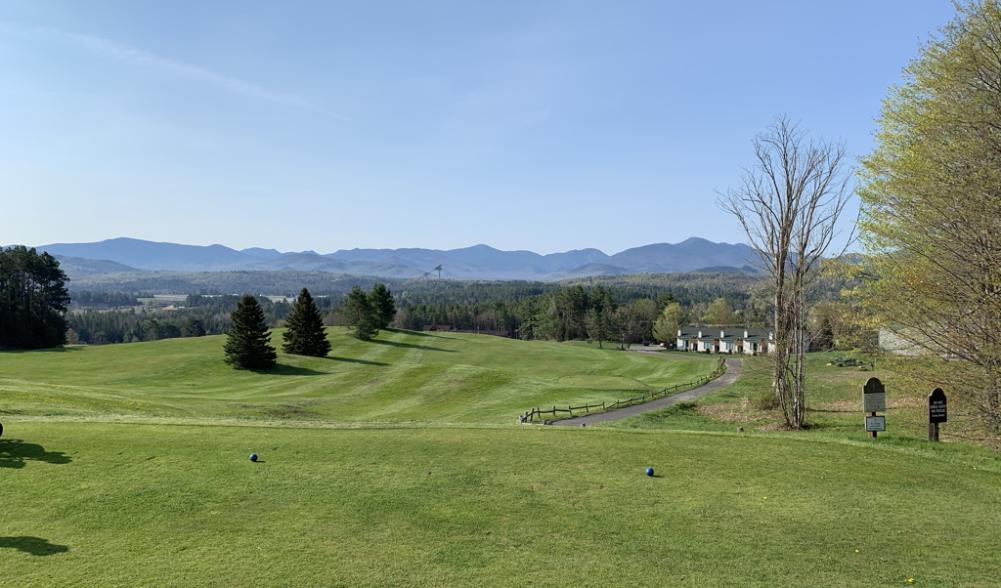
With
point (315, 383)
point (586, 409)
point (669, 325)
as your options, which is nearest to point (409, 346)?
point (315, 383)

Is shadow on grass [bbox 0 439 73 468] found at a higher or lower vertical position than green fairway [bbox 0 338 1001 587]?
higher

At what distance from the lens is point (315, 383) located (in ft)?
186

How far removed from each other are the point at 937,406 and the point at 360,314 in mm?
81431

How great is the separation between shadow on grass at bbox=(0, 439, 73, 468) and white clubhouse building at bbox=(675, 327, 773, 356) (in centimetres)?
12464

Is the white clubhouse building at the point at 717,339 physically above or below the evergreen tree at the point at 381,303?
below

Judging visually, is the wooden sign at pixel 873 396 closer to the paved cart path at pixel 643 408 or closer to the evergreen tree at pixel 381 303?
the paved cart path at pixel 643 408

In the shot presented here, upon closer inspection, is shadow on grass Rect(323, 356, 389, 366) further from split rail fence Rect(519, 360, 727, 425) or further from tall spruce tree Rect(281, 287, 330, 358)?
split rail fence Rect(519, 360, 727, 425)

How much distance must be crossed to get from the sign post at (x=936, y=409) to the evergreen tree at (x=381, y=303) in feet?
275

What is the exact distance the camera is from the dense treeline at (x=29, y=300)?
7775 cm

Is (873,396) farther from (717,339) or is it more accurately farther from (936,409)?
(717,339)

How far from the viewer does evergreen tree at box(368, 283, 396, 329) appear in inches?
3809

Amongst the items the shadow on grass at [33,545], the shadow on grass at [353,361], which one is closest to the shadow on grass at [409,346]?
the shadow on grass at [353,361]

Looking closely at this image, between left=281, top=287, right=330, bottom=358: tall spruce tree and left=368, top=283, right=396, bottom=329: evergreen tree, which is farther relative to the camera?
left=368, top=283, right=396, bottom=329: evergreen tree

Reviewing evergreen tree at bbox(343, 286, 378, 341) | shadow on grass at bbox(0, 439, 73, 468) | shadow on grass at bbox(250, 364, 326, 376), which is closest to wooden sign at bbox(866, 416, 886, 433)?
shadow on grass at bbox(0, 439, 73, 468)
